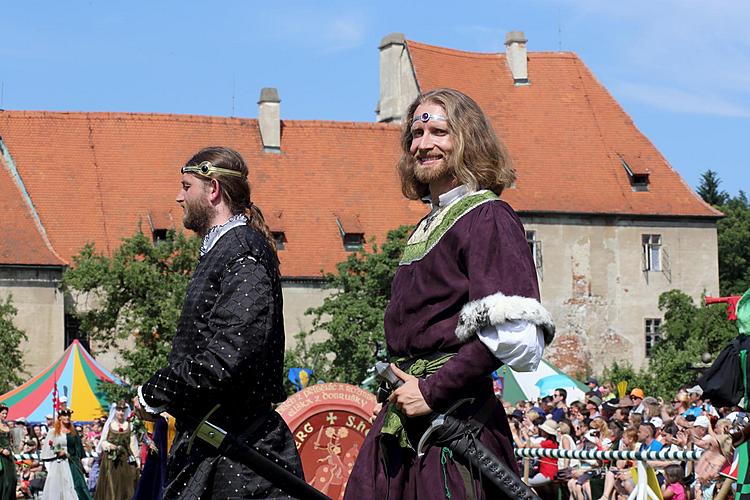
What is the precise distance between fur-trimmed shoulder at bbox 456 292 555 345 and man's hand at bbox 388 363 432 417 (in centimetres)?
23

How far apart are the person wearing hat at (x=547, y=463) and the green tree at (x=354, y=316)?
25.6 m

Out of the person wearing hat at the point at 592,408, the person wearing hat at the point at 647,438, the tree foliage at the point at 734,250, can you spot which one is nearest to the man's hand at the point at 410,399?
the person wearing hat at the point at 647,438

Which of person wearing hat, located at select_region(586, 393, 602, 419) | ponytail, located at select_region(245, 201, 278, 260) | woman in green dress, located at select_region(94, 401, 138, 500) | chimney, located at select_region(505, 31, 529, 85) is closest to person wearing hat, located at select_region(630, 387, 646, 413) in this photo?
person wearing hat, located at select_region(586, 393, 602, 419)

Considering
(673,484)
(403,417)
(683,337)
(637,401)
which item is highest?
(683,337)

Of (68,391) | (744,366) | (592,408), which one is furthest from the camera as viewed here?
(68,391)

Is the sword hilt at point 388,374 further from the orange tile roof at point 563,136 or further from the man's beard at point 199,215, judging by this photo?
the orange tile roof at point 563,136

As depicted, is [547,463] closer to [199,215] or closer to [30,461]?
[30,461]

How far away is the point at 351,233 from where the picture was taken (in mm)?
51656

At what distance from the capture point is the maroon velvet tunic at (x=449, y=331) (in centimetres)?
499

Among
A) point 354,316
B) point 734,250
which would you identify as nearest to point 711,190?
point 734,250

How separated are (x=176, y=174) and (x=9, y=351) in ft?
33.4

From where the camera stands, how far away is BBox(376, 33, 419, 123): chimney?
55375mm

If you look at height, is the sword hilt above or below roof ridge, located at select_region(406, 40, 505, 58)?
below

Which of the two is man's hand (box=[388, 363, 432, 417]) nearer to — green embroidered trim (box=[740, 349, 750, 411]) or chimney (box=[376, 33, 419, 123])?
green embroidered trim (box=[740, 349, 750, 411])
